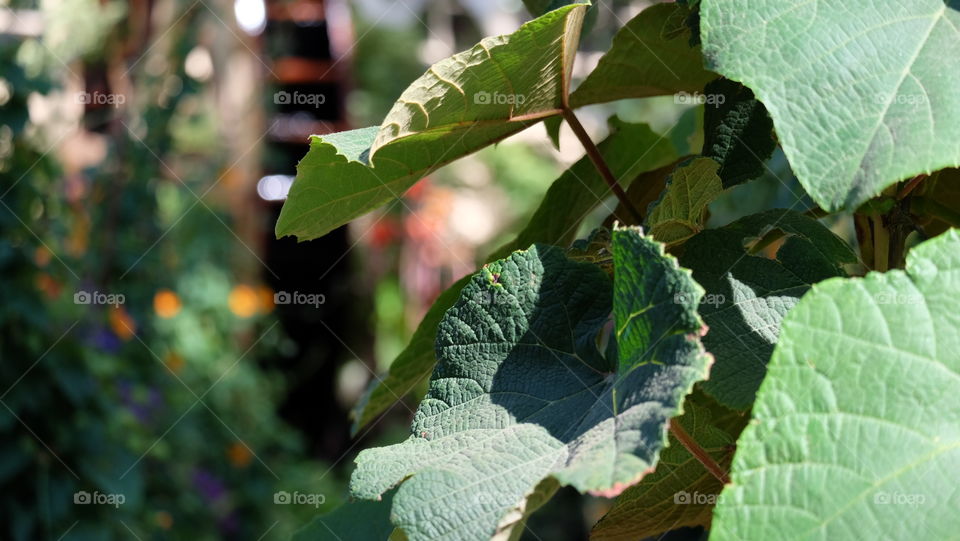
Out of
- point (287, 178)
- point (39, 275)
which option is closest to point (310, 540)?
point (39, 275)

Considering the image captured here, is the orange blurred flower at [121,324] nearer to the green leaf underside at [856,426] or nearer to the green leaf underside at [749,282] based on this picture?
the green leaf underside at [749,282]

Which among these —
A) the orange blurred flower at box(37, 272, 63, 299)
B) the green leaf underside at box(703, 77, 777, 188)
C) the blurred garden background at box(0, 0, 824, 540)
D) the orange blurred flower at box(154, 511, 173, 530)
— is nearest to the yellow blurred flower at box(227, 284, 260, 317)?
the blurred garden background at box(0, 0, 824, 540)

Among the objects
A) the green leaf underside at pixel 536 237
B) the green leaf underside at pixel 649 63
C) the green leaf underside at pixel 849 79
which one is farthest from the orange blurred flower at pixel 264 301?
the green leaf underside at pixel 849 79

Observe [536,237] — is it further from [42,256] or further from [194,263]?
[194,263]

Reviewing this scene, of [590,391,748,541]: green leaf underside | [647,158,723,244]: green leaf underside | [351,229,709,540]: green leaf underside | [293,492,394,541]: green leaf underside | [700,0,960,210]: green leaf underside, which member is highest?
[700,0,960,210]: green leaf underside

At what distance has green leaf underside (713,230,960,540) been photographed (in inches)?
14.8

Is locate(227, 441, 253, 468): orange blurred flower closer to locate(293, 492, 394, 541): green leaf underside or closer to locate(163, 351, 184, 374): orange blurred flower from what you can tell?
locate(163, 351, 184, 374): orange blurred flower

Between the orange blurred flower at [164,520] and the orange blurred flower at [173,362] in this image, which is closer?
the orange blurred flower at [164,520]

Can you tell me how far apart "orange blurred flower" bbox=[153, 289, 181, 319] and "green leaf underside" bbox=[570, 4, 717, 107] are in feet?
9.26

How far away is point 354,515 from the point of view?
731 mm

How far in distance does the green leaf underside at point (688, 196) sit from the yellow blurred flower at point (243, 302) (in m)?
3.53

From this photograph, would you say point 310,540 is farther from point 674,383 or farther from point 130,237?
point 130,237

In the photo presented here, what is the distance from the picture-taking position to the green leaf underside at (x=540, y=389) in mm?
411

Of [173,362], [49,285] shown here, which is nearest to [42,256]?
[49,285]
